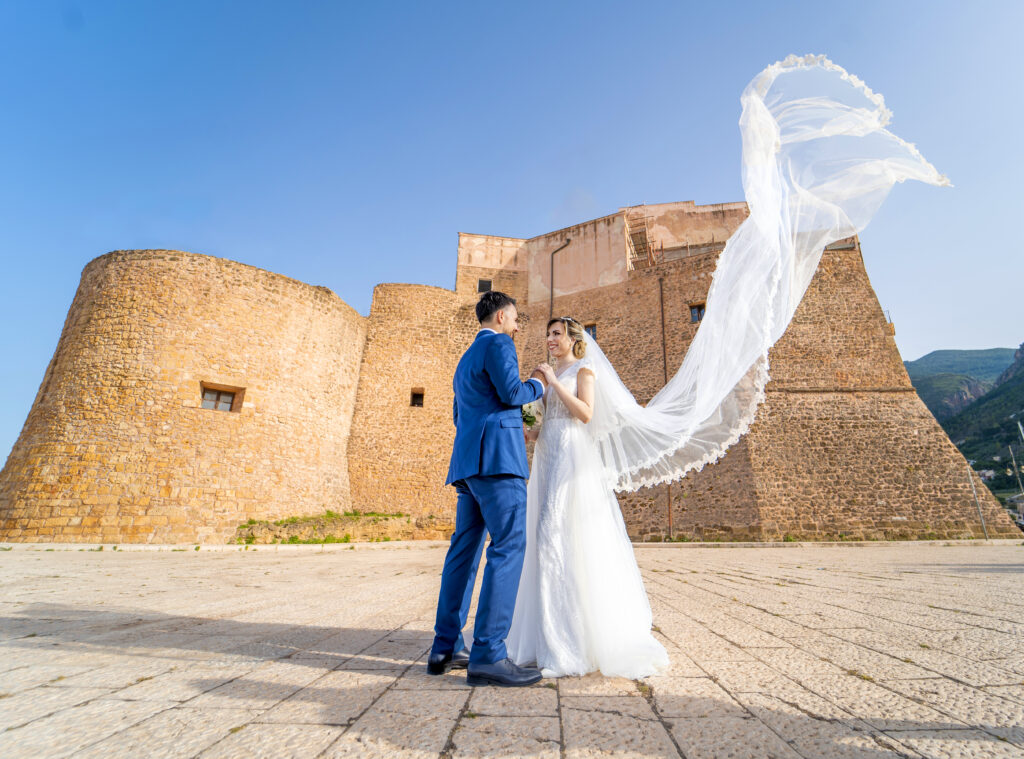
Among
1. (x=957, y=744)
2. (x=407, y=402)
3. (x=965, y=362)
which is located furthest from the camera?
(x=965, y=362)

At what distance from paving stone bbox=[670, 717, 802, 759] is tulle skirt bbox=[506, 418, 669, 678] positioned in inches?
20.3

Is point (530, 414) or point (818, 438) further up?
point (818, 438)

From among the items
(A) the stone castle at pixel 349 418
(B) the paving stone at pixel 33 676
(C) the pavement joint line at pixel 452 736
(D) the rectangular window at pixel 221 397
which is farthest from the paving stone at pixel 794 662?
(D) the rectangular window at pixel 221 397

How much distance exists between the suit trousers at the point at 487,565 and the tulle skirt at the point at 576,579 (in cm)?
21

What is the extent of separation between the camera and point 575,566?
227 cm

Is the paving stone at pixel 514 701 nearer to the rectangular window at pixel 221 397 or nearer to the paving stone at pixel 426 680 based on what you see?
the paving stone at pixel 426 680

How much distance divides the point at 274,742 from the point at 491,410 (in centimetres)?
143

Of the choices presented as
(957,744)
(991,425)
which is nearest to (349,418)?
(957,744)

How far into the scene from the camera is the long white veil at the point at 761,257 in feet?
9.82

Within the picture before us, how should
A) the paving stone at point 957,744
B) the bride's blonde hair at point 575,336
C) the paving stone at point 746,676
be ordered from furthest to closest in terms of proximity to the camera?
the bride's blonde hair at point 575,336 → the paving stone at point 746,676 → the paving stone at point 957,744

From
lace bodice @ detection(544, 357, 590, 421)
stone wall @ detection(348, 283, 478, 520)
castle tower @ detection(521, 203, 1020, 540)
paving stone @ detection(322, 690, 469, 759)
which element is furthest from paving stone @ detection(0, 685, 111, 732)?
castle tower @ detection(521, 203, 1020, 540)

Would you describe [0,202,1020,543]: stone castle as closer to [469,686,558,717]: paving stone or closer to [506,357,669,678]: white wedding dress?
[506,357,669,678]: white wedding dress

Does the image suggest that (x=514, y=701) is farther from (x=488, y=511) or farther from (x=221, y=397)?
(x=221, y=397)

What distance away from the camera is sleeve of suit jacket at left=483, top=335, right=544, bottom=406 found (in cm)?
222
